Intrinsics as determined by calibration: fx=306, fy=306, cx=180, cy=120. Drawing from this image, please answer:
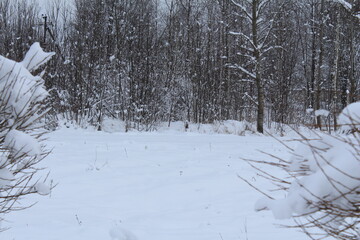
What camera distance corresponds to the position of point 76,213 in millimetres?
4188

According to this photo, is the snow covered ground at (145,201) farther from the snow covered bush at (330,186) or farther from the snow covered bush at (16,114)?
the snow covered bush at (330,186)

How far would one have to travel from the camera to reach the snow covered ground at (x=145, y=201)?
362cm

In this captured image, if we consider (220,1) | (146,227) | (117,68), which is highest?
(220,1)

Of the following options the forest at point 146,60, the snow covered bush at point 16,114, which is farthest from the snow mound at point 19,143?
the forest at point 146,60

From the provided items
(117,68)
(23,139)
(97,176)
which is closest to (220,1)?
(117,68)

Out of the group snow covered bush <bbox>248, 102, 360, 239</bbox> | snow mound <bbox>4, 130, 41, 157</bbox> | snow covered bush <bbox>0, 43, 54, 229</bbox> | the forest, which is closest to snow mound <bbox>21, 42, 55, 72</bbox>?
snow covered bush <bbox>0, 43, 54, 229</bbox>

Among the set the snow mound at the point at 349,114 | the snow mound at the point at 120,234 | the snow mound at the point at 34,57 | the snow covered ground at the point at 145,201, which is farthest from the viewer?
the snow covered ground at the point at 145,201

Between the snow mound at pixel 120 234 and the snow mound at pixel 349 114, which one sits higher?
the snow mound at pixel 349 114

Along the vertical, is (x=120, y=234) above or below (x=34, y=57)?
below

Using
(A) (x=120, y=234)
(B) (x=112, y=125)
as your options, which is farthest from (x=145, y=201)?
(B) (x=112, y=125)

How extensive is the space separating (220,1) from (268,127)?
27.6ft

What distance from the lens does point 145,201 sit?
187 inches

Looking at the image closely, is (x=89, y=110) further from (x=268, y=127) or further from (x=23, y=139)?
(x=23, y=139)

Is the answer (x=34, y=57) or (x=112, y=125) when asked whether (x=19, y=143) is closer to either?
(x=34, y=57)
